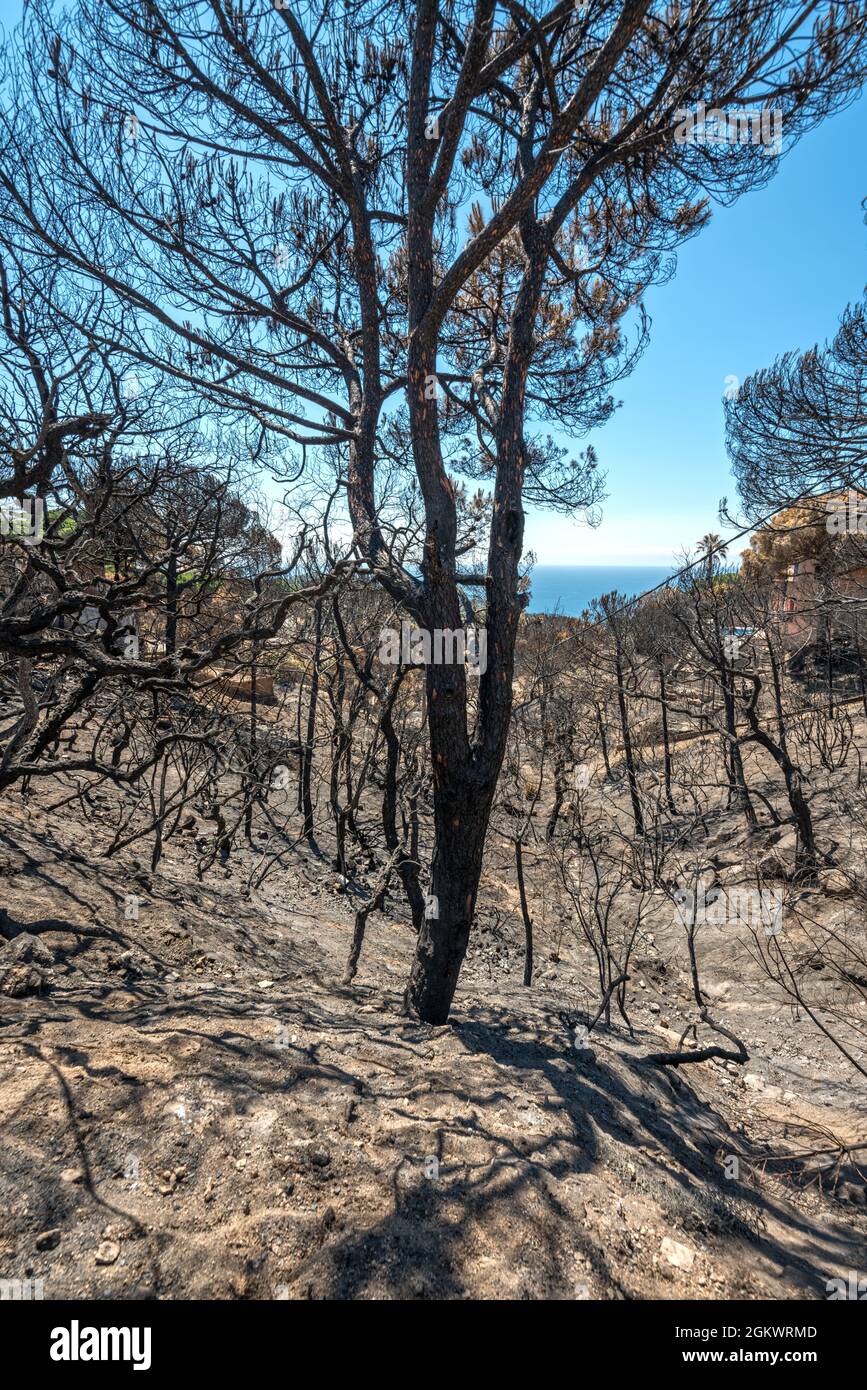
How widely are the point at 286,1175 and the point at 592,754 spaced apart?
14948 millimetres

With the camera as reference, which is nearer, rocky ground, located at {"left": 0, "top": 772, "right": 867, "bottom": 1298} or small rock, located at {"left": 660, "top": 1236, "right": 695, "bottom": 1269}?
rocky ground, located at {"left": 0, "top": 772, "right": 867, "bottom": 1298}

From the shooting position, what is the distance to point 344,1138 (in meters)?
2.38

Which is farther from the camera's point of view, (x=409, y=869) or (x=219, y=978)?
(x=409, y=869)

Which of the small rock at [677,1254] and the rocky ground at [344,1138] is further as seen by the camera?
the small rock at [677,1254]

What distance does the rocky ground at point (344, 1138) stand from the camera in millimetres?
1831

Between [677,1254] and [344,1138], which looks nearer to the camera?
[677,1254]

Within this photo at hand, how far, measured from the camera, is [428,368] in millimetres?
3348

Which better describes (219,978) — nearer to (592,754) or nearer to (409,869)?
(409,869)

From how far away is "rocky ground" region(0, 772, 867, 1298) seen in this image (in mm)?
1831

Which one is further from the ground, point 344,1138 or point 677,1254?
point 344,1138
